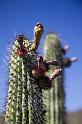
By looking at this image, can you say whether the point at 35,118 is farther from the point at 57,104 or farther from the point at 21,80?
the point at 57,104

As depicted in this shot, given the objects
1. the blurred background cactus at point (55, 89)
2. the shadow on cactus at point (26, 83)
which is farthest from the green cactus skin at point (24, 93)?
the blurred background cactus at point (55, 89)

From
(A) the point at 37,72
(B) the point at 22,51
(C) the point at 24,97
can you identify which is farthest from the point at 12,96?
(B) the point at 22,51

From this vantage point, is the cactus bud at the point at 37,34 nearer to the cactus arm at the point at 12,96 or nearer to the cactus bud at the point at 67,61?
the cactus arm at the point at 12,96

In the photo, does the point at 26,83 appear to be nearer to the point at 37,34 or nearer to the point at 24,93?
the point at 24,93

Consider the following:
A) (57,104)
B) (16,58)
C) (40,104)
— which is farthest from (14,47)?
(57,104)

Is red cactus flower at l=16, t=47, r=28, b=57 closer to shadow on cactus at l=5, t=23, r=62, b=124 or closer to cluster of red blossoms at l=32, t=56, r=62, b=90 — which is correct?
shadow on cactus at l=5, t=23, r=62, b=124

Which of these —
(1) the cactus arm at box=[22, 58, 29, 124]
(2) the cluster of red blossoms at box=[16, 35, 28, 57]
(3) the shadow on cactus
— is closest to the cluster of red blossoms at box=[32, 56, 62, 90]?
(3) the shadow on cactus
